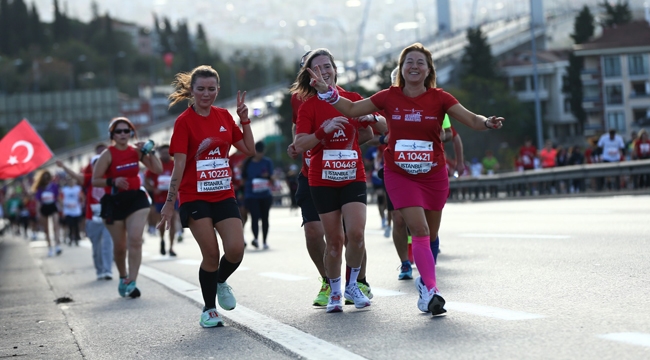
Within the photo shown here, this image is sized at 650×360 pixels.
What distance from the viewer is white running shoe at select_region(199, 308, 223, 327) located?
8.70m

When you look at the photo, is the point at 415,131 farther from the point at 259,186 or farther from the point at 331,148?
the point at 259,186

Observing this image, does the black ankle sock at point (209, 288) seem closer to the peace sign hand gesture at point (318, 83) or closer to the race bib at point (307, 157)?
the race bib at point (307, 157)

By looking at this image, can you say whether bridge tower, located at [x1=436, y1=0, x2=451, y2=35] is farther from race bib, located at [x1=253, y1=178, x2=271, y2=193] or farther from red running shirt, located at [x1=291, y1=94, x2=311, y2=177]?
red running shirt, located at [x1=291, y1=94, x2=311, y2=177]

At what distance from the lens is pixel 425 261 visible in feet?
26.2

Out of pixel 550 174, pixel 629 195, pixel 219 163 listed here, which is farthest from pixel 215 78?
pixel 550 174

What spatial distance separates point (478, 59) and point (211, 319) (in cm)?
11583

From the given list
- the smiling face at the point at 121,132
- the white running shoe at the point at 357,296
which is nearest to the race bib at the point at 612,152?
the smiling face at the point at 121,132

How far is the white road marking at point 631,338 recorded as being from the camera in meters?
6.09

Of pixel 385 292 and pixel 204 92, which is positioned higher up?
pixel 204 92

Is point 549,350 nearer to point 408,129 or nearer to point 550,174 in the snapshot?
point 408,129

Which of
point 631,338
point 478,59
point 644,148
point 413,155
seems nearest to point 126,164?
point 413,155

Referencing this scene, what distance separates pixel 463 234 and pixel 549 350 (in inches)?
434

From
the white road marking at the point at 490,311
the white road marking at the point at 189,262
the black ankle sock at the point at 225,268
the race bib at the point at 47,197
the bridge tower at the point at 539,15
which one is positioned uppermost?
the bridge tower at the point at 539,15

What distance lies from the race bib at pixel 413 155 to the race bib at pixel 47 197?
1923cm
